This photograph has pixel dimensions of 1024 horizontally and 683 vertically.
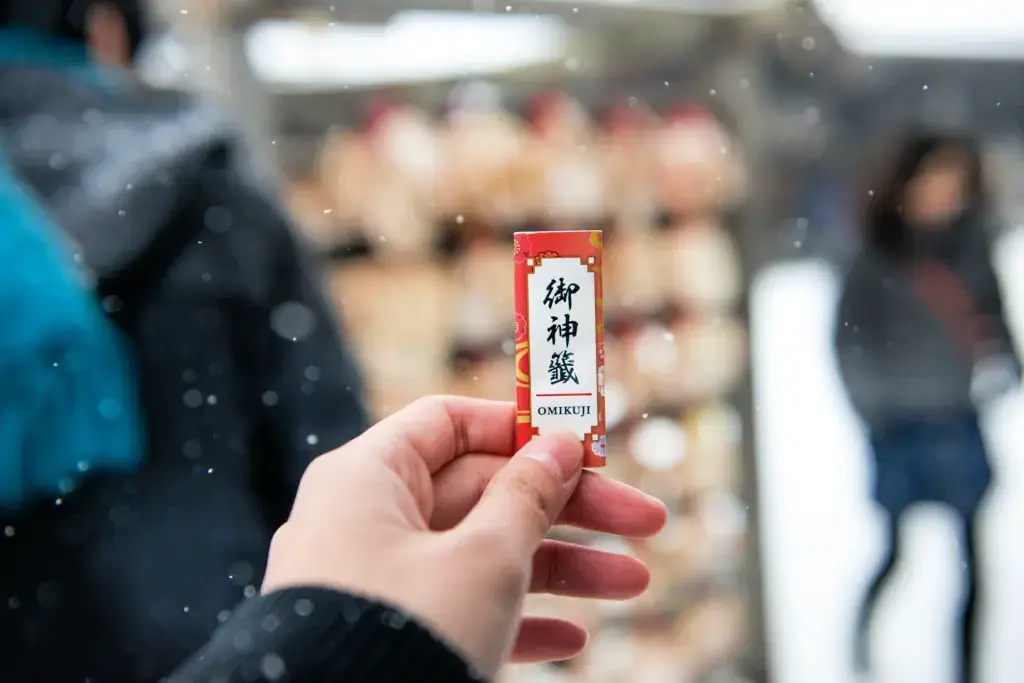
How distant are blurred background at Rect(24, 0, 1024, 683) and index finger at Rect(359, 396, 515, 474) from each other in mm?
912

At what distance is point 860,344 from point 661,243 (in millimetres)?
535

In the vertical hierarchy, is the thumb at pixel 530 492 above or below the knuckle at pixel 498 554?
above

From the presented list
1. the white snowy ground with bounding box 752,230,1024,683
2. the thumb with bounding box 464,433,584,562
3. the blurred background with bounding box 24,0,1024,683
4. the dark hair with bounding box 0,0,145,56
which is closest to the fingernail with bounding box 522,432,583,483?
the thumb with bounding box 464,433,584,562

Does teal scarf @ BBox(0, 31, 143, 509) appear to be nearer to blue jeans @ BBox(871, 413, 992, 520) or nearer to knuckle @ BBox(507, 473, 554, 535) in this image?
knuckle @ BBox(507, 473, 554, 535)

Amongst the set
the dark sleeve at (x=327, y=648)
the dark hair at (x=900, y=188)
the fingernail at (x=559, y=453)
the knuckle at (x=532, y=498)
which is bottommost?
the dark sleeve at (x=327, y=648)

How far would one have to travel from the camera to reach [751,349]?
198cm

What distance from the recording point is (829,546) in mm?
2080

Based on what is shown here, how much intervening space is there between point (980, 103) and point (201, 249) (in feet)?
9.50

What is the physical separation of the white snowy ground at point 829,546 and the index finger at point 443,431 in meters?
1.45

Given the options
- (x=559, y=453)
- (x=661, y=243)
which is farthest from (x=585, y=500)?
(x=661, y=243)

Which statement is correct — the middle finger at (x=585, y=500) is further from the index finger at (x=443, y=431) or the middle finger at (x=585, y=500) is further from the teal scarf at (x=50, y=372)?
the teal scarf at (x=50, y=372)

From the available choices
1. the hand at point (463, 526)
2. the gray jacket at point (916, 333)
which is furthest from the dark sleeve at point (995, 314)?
the hand at point (463, 526)

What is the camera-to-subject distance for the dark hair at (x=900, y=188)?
6.08 feet

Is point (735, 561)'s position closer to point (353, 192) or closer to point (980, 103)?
point (353, 192)
